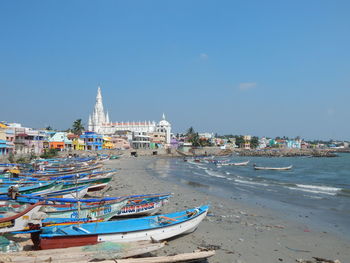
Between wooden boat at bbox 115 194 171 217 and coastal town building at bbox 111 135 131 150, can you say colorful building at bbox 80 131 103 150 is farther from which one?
wooden boat at bbox 115 194 171 217

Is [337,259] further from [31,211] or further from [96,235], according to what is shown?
[31,211]

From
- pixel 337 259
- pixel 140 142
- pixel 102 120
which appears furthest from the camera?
pixel 102 120

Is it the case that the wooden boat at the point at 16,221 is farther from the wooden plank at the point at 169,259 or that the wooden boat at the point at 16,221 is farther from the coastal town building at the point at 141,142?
the coastal town building at the point at 141,142

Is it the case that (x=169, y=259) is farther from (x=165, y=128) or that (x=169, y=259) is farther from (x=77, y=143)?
(x=165, y=128)

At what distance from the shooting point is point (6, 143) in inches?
1960

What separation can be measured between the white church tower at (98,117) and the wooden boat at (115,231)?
378 ft

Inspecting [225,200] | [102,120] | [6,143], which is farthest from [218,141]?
[225,200]

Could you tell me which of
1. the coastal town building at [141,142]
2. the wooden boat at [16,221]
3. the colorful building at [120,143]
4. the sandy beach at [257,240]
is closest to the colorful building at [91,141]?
the colorful building at [120,143]

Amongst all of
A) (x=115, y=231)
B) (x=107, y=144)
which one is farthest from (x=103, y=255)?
(x=107, y=144)

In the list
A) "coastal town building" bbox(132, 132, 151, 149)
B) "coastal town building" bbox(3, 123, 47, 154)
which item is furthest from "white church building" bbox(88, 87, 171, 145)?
"coastal town building" bbox(3, 123, 47, 154)

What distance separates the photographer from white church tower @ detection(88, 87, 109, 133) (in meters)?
123

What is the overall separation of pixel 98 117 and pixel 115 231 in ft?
398

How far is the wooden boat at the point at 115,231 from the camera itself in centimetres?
835

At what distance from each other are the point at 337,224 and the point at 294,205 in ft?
15.6
